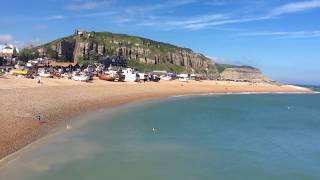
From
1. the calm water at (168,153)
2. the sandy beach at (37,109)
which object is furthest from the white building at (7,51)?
the calm water at (168,153)

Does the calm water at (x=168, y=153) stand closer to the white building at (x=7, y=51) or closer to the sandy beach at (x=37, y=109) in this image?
the sandy beach at (x=37, y=109)

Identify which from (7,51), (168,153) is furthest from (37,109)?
(7,51)

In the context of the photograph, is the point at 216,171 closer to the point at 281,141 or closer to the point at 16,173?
the point at 16,173

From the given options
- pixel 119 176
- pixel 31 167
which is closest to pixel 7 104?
pixel 31 167

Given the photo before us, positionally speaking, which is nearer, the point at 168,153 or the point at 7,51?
the point at 168,153

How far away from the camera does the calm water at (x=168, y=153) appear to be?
76.9 feet

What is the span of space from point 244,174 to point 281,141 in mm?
13848

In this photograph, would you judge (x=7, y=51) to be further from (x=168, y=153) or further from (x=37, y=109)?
(x=168, y=153)

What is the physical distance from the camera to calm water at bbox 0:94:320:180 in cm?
2345

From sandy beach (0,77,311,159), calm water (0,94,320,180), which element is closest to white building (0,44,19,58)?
sandy beach (0,77,311,159)

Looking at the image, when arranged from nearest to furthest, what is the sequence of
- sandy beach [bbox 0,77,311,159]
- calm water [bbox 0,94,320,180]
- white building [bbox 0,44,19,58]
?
calm water [bbox 0,94,320,180], sandy beach [bbox 0,77,311,159], white building [bbox 0,44,19,58]

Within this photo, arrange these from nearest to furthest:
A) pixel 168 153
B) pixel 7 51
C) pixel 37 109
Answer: pixel 168 153
pixel 37 109
pixel 7 51

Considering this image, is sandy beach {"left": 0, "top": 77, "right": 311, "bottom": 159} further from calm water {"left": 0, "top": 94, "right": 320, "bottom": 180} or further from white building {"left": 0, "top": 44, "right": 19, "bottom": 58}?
white building {"left": 0, "top": 44, "right": 19, "bottom": 58}

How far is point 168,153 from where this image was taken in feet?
95.1
